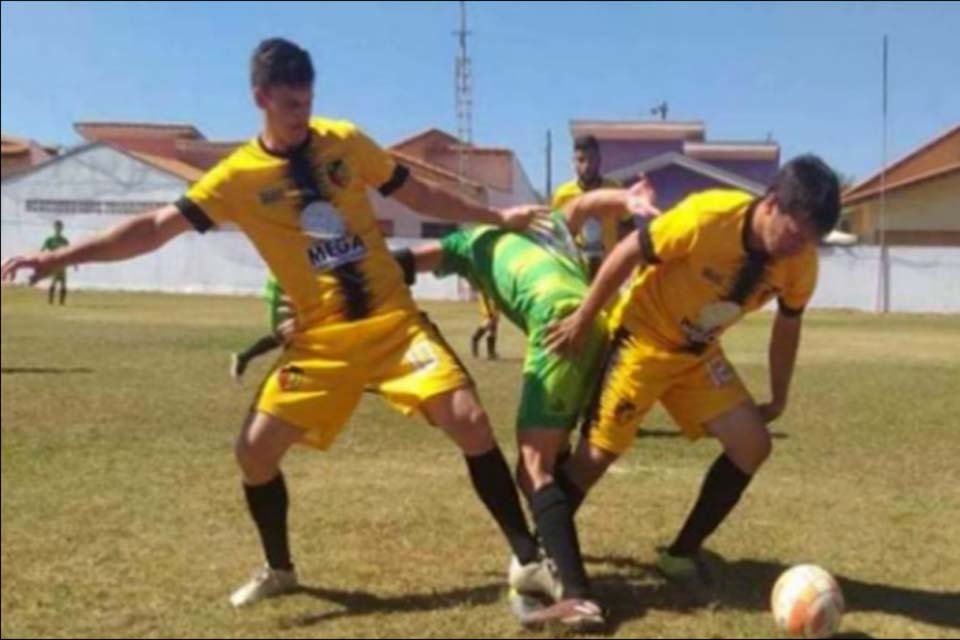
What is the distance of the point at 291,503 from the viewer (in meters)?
5.46

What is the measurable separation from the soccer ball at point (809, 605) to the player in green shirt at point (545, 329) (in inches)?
21.1

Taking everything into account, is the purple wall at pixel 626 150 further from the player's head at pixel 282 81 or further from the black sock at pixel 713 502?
the player's head at pixel 282 81

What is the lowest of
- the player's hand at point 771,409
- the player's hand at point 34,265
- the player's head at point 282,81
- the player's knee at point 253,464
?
the player's knee at point 253,464

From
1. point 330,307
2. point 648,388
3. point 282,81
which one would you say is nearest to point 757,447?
point 648,388

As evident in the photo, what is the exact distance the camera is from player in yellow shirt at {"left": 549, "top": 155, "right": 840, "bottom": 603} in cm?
404

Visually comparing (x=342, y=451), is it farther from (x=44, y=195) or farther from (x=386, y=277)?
(x=44, y=195)

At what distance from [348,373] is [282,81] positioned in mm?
882

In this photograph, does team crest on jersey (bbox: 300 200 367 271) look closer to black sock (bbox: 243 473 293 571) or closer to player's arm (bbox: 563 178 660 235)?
black sock (bbox: 243 473 293 571)

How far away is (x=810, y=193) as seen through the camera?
372 cm

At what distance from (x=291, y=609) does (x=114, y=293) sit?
24.0 meters

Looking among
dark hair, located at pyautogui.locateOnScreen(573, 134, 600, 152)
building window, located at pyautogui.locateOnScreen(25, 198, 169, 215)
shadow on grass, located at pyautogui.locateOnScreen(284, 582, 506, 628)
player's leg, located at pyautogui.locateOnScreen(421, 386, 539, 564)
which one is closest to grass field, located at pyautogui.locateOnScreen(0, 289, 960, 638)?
shadow on grass, located at pyautogui.locateOnScreen(284, 582, 506, 628)

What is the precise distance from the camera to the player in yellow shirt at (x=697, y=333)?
159 inches

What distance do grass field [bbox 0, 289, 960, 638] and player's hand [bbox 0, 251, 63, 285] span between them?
0.07 metres

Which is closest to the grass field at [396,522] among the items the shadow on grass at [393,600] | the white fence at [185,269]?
the shadow on grass at [393,600]
